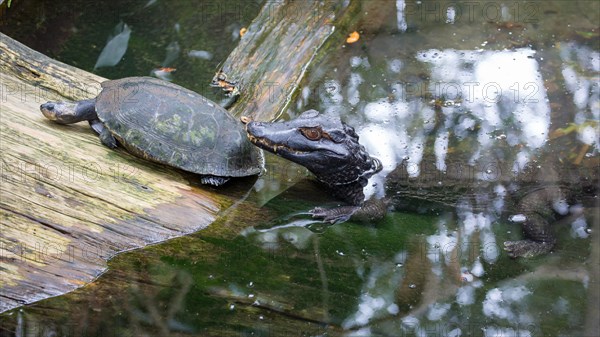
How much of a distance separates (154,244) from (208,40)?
11.3 feet

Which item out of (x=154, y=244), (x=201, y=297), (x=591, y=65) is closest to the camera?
(x=201, y=297)

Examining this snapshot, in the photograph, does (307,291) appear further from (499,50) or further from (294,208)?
(499,50)

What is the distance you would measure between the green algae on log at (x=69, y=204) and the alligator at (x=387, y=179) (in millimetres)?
698

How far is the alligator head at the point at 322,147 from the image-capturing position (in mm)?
4961

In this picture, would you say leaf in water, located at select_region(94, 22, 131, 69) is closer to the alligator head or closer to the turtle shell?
the turtle shell

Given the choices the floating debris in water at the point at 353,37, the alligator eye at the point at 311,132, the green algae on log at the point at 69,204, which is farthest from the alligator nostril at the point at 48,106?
the floating debris in water at the point at 353,37

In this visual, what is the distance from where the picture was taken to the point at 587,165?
525 cm

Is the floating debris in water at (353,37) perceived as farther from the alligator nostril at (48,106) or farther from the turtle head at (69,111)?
the alligator nostril at (48,106)

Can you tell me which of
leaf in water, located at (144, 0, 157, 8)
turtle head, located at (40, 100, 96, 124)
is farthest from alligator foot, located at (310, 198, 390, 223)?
leaf in water, located at (144, 0, 157, 8)

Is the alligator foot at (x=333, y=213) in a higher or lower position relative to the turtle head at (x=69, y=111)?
lower

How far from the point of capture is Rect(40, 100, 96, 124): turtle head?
4.84 m

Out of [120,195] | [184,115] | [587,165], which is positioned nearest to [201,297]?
[120,195]

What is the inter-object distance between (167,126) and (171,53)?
2.43 metres

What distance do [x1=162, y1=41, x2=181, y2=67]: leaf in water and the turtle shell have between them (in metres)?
1.87
